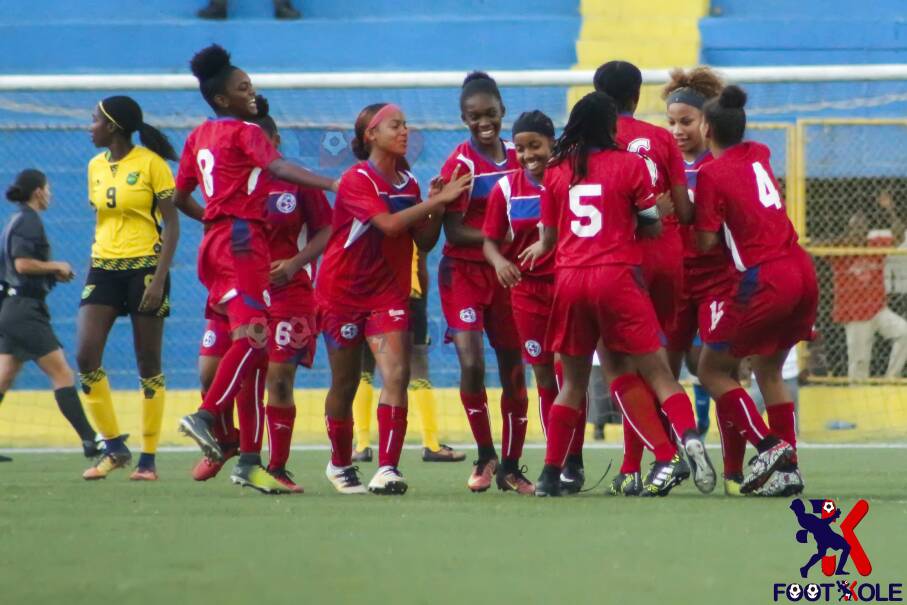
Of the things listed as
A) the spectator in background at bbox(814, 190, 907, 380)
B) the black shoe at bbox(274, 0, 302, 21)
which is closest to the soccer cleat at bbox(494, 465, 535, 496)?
the spectator in background at bbox(814, 190, 907, 380)

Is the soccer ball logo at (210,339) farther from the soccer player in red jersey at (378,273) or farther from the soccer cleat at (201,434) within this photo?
the soccer cleat at (201,434)

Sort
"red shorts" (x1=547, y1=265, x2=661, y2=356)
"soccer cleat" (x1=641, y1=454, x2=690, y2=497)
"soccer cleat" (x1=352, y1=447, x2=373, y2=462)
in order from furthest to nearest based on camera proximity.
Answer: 1. "soccer cleat" (x1=352, y1=447, x2=373, y2=462)
2. "soccer cleat" (x1=641, y1=454, x2=690, y2=497)
3. "red shorts" (x1=547, y1=265, x2=661, y2=356)

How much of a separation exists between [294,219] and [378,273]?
0.75 m

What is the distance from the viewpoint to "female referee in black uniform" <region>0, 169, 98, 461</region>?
11.6m

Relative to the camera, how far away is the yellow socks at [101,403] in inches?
393

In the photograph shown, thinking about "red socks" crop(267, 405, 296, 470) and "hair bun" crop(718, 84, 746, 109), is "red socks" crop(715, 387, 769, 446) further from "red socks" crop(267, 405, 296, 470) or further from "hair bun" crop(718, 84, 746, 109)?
"red socks" crop(267, 405, 296, 470)

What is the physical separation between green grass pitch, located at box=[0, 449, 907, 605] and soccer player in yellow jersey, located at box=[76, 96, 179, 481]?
4.13 ft

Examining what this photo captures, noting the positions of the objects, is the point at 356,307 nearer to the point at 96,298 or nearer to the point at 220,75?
the point at 220,75

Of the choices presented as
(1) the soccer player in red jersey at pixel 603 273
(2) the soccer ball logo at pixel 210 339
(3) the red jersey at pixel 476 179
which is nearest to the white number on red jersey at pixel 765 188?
(1) the soccer player in red jersey at pixel 603 273

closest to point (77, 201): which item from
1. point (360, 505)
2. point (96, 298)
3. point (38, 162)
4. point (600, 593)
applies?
point (38, 162)

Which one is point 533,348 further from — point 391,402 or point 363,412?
point 363,412

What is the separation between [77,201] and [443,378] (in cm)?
360

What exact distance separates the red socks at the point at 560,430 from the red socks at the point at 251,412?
1481 mm

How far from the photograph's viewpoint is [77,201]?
15.1 metres
